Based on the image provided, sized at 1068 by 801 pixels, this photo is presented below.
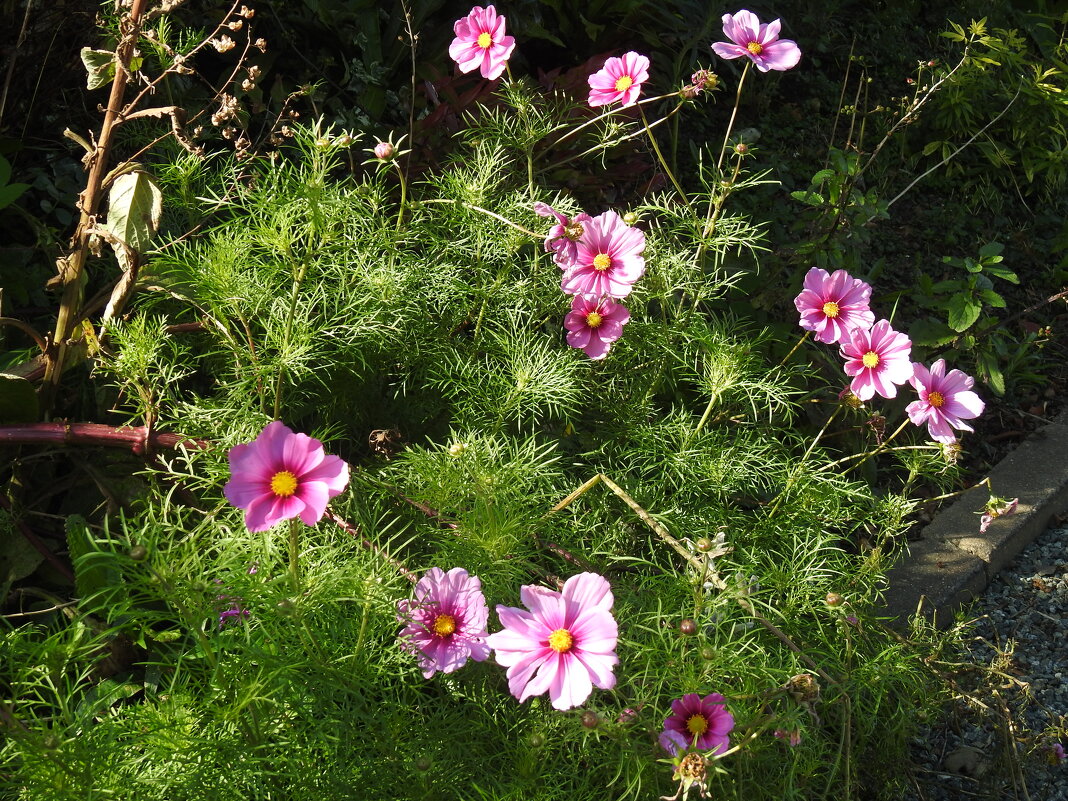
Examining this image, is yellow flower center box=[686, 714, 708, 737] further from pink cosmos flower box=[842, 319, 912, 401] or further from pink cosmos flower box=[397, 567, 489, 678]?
pink cosmos flower box=[842, 319, 912, 401]

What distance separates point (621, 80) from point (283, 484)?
47.0 inches

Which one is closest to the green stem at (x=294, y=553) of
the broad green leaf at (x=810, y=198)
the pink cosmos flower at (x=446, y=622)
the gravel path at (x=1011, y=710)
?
the pink cosmos flower at (x=446, y=622)

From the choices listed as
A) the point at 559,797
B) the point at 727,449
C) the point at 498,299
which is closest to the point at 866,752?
the point at 727,449

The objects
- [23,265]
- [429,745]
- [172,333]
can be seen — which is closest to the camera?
[429,745]

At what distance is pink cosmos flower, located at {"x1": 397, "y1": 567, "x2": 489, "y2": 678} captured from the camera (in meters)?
1.33

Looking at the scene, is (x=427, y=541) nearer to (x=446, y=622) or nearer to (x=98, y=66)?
(x=446, y=622)

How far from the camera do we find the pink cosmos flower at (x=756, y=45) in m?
1.97

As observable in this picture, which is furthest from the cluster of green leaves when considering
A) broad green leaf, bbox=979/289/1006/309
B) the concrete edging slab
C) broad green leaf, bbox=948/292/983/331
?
broad green leaf, bbox=979/289/1006/309

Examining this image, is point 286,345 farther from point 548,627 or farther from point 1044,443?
point 1044,443

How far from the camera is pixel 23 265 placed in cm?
213

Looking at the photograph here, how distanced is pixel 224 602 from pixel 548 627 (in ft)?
1.42

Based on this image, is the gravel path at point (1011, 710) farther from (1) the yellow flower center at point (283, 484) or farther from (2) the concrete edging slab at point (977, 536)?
(1) the yellow flower center at point (283, 484)

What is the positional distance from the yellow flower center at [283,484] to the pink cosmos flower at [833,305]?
1075mm

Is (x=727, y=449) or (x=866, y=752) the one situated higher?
(x=727, y=449)
